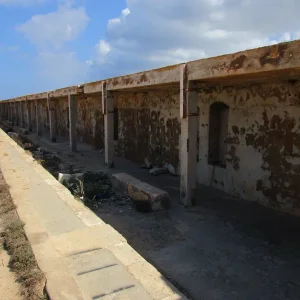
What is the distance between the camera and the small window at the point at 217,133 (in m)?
9.34

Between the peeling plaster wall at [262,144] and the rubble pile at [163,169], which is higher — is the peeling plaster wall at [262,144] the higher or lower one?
the higher one

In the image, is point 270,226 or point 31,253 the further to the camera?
point 270,226

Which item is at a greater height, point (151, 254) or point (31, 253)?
point (31, 253)

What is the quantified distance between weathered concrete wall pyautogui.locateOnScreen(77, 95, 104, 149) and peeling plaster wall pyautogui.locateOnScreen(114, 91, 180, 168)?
2027 millimetres

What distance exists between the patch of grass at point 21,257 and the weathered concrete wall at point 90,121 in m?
11.2

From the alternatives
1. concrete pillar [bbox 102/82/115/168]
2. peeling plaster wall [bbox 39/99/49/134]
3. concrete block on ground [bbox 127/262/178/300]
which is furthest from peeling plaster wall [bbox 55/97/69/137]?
concrete block on ground [bbox 127/262/178/300]

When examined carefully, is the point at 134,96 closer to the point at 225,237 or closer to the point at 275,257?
the point at 225,237

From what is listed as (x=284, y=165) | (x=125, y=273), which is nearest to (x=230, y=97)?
(x=284, y=165)

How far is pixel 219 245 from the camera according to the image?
572cm

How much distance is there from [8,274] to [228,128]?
21.6ft

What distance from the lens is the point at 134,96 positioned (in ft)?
44.0

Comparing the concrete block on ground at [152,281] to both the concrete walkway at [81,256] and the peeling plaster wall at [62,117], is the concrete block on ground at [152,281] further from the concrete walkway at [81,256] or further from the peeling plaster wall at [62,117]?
the peeling plaster wall at [62,117]

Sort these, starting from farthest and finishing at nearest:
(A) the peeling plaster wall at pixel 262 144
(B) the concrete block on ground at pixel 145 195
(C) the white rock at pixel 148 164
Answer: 1. (C) the white rock at pixel 148 164
2. (B) the concrete block on ground at pixel 145 195
3. (A) the peeling plaster wall at pixel 262 144

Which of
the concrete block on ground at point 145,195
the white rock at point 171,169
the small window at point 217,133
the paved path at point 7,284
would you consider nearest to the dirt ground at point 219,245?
the concrete block on ground at point 145,195
